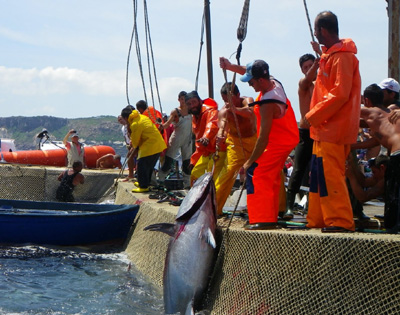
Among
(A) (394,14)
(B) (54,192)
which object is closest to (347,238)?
(A) (394,14)

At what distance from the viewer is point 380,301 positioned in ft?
13.2

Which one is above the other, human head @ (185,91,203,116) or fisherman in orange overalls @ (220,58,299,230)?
human head @ (185,91,203,116)

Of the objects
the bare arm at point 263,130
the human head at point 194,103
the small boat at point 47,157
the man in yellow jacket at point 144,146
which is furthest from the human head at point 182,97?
the small boat at point 47,157

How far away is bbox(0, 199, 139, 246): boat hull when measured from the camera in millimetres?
9922

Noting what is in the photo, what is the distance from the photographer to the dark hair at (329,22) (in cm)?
552

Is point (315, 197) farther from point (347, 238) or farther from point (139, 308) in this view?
point (139, 308)

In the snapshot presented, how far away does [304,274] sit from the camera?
472cm

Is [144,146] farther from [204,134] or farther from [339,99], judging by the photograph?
[339,99]

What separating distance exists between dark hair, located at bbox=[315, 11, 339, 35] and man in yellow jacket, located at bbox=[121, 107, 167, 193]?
20.8 feet

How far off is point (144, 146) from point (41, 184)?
5.25 meters

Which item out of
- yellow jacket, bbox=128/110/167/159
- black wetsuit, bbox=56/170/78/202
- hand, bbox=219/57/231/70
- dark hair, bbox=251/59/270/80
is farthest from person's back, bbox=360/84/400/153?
black wetsuit, bbox=56/170/78/202

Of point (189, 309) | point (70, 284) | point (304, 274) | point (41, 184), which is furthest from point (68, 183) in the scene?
point (304, 274)

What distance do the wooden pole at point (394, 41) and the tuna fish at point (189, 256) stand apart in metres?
5.25

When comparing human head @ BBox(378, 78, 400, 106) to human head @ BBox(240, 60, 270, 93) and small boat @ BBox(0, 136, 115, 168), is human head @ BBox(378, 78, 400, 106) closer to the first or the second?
human head @ BBox(240, 60, 270, 93)
